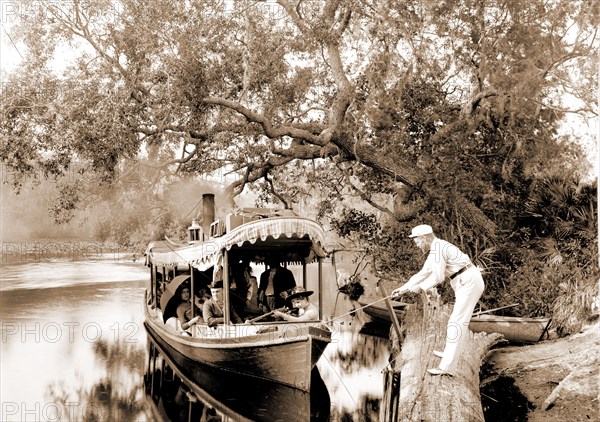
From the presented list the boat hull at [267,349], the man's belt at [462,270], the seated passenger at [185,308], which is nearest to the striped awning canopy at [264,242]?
the seated passenger at [185,308]

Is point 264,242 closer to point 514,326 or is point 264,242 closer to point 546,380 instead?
point 546,380

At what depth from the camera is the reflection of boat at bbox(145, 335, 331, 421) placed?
905 centimetres

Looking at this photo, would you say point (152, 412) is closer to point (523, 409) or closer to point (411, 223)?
point (523, 409)

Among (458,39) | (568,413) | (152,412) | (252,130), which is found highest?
(458,39)

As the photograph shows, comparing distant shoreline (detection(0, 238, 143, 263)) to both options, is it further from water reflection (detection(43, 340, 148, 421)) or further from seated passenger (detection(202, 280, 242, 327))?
seated passenger (detection(202, 280, 242, 327))

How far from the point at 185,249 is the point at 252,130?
3641 mm

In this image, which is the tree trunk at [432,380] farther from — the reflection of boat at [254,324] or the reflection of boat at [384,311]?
the reflection of boat at [384,311]

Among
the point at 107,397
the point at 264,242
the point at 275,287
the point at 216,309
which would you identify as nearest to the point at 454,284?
the point at 264,242

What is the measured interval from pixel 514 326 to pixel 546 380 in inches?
125

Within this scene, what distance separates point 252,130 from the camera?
13516 mm

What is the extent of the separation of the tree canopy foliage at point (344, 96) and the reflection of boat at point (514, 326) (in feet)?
5.87

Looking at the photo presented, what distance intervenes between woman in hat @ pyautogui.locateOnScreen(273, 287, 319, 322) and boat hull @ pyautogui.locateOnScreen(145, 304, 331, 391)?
387 mm

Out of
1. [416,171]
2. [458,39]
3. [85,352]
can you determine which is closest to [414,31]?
[458,39]

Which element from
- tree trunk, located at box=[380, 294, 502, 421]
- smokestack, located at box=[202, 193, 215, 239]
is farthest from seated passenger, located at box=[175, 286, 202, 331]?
tree trunk, located at box=[380, 294, 502, 421]
